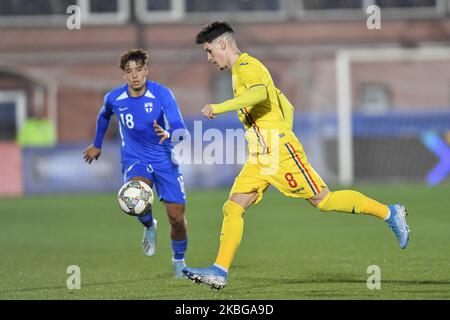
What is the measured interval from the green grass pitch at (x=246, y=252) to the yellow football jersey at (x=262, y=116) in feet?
3.86

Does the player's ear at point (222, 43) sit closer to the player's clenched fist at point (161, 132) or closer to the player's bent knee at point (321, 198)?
the player's clenched fist at point (161, 132)

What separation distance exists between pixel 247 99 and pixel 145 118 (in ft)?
6.39

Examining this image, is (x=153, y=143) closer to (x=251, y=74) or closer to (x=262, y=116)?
(x=262, y=116)

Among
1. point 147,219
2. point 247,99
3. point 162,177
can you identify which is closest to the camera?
point 247,99

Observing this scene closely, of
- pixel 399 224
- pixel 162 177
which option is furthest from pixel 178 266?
pixel 399 224

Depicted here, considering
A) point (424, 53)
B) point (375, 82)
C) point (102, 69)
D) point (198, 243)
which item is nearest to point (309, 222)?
point (198, 243)

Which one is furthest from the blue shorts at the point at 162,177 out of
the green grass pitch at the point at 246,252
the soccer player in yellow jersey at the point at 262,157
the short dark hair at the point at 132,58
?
the soccer player in yellow jersey at the point at 262,157

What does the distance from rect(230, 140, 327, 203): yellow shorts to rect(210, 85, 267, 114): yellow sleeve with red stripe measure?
1.64 ft

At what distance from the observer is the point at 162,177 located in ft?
31.8

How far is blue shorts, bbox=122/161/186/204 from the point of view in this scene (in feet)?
31.7

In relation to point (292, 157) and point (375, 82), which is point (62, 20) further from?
point (292, 157)
